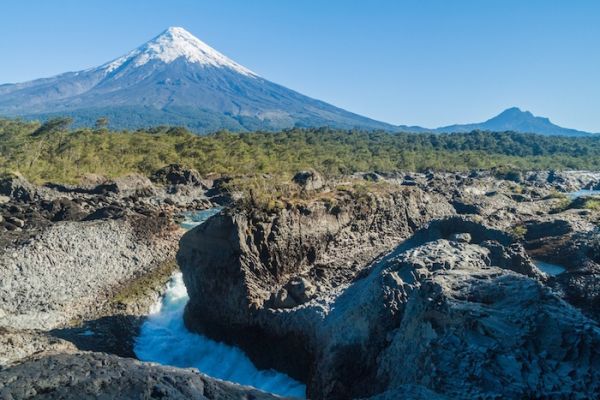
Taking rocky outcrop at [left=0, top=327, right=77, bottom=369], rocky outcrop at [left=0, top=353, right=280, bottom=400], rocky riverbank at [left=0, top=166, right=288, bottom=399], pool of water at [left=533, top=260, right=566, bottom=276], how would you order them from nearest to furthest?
1. rocky outcrop at [left=0, top=353, right=280, bottom=400]
2. rocky riverbank at [left=0, top=166, right=288, bottom=399]
3. rocky outcrop at [left=0, top=327, right=77, bottom=369]
4. pool of water at [left=533, top=260, right=566, bottom=276]

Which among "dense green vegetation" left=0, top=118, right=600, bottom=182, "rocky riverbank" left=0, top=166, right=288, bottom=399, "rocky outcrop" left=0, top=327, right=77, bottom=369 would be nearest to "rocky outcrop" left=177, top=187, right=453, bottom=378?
"rocky riverbank" left=0, top=166, right=288, bottom=399

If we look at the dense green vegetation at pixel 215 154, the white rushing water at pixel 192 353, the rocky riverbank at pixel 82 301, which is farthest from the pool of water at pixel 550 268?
the dense green vegetation at pixel 215 154

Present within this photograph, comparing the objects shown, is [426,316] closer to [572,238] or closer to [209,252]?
[209,252]

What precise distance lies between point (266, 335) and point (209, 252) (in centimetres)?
373

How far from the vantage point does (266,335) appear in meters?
14.4

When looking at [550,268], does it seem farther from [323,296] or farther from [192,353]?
[192,353]

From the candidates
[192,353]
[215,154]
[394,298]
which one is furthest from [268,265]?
[215,154]

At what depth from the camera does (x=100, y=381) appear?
275 inches

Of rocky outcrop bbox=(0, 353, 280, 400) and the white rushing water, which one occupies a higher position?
rocky outcrop bbox=(0, 353, 280, 400)

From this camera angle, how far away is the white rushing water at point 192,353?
1374cm

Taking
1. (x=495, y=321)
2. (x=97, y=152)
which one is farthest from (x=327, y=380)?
(x=97, y=152)

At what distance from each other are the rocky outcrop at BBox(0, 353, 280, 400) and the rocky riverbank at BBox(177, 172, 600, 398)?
270 centimetres

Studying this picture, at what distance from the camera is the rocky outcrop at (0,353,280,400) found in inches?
264

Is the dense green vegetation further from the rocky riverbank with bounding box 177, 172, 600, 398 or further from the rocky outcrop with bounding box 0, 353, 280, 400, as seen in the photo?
the rocky outcrop with bounding box 0, 353, 280, 400
